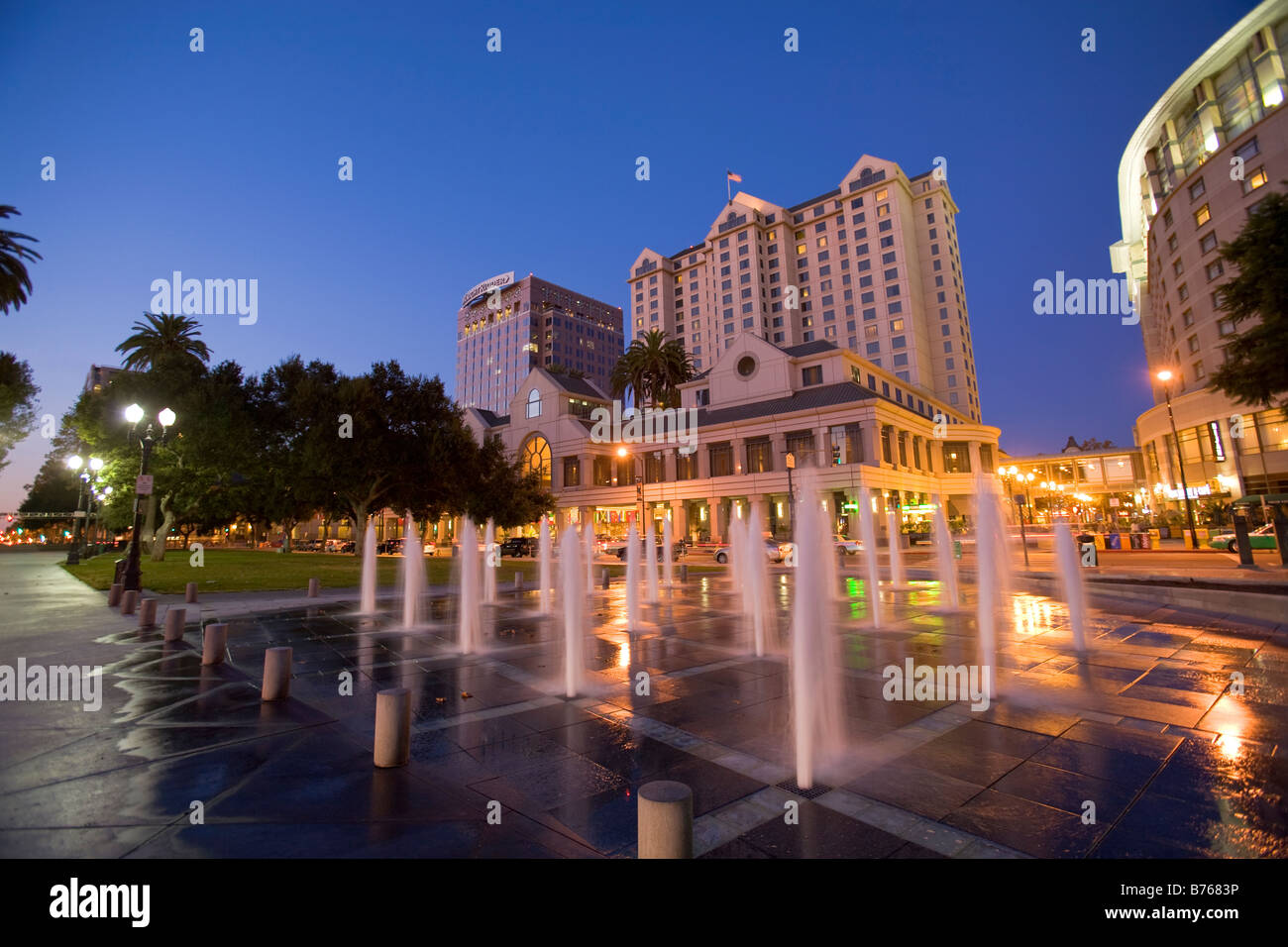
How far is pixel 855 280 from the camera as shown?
83.0 metres

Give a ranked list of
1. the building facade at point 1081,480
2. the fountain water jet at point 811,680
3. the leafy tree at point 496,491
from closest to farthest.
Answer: the fountain water jet at point 811,680
the leafy tree at point 496,491
the building facade at point 1081,480

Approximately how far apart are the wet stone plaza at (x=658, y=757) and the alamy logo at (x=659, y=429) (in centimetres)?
5186

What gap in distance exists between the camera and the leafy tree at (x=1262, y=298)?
629 inches

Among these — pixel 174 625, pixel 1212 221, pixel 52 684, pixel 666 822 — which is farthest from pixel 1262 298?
pixel 1212 221

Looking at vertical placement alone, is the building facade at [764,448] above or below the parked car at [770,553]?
above

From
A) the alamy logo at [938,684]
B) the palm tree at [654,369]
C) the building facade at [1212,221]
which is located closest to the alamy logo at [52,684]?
the alamy logo at [938,684]

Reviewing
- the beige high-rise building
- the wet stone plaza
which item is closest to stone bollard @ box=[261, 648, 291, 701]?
the wet stone plaza

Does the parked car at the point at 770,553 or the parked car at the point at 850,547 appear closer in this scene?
the parked car at the point at 770,553

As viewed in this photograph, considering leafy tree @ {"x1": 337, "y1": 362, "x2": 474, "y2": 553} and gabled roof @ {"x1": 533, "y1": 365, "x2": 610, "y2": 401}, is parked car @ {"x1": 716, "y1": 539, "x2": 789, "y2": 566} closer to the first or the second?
leafy tree @ {"x1": 337, "y1": 362, "x2": 474, "y2": 553}

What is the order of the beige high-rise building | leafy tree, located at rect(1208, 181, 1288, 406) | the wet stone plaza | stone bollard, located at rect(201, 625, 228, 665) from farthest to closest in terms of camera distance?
the beige high-rise building, leafy tree, located at rect(1208, 181, 1288, 406), stone bollard, located at rect(201, 625, 228, 665), the wet stone plaza

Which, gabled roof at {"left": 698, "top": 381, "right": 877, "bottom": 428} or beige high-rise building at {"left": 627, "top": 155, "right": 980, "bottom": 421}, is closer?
gabled roof at {"left": 698, "top": 381, "right": 877, "bottom": 428}

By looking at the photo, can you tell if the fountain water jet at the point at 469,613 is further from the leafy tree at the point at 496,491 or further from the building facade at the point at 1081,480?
the building facade at the point at 1081,480

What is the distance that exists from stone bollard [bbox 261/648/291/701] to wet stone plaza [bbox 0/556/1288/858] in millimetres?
186

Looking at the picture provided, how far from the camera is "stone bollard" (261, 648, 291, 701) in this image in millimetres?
6789
